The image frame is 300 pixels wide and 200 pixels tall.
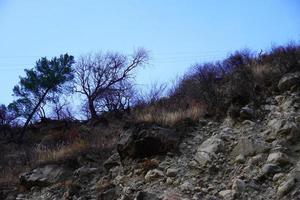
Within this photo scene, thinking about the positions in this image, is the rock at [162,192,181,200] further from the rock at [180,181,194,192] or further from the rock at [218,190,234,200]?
the rock at [218,190,234,200]

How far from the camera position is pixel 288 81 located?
10.6m

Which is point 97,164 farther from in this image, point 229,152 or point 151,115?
point 229,152

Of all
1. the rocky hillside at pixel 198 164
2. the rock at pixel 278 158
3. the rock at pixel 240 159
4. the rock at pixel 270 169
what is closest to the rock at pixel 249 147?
the rocky hillside at pixel 198 164

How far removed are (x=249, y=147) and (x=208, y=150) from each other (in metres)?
0.91

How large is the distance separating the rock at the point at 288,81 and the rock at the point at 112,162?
4.34 meters

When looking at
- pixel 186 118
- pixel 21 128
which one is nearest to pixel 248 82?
pixel 186 118

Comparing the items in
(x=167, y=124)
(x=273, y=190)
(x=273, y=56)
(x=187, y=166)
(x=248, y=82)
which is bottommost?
(x=273, y=190)

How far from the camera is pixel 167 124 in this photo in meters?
11.1

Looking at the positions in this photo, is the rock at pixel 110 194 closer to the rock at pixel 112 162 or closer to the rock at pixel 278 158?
the rock at pixel 112 162

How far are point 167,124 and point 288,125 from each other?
3.24m

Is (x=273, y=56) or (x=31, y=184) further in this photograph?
(x=273, y=56)

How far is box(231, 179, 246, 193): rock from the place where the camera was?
775 centimetres

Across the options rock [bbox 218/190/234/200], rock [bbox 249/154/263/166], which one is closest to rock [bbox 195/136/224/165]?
rock [bbox 249/154/263/166]

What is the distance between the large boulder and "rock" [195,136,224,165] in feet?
2.77
